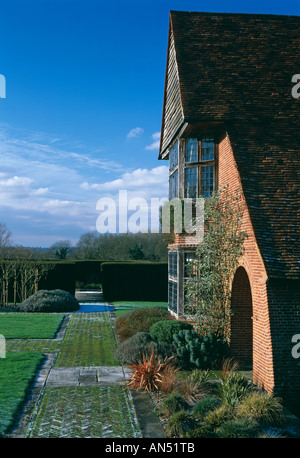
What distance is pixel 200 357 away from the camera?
12.0 m

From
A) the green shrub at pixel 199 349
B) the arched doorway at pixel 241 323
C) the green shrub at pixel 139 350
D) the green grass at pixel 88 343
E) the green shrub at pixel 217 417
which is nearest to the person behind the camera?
the green shrub at pixel 217 417

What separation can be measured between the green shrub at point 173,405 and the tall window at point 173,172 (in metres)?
9.13

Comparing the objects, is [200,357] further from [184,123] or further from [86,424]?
[184,123]

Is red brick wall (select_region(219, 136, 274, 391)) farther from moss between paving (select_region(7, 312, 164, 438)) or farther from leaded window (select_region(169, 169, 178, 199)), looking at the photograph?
leaded window (select_region(169, 169, 178, 199))

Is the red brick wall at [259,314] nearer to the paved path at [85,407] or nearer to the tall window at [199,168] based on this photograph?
the paved path at [85,407]

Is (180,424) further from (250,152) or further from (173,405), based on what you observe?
(250,152)

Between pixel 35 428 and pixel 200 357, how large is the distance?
545cm

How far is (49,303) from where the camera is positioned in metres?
23.2

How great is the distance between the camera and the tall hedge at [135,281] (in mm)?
28625

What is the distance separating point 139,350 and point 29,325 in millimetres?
7640

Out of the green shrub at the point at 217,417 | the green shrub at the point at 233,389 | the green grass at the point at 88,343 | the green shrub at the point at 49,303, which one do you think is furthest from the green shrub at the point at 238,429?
the green shrub at the point at 49,303

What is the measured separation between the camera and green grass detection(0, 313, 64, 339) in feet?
53.2

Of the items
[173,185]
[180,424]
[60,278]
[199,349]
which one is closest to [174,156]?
[173,185]

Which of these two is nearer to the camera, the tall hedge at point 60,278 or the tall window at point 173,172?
the tall window at point 173,172
